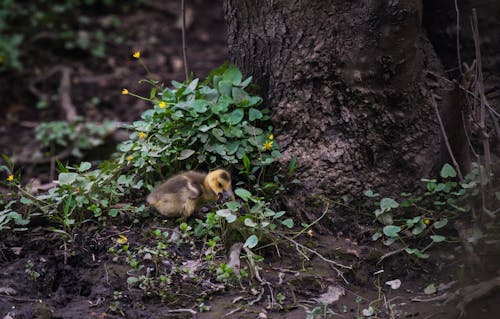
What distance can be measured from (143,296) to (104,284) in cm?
29

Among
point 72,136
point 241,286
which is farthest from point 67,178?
point 72,136

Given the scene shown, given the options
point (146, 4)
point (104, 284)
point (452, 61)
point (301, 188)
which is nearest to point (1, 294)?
point (104, 284)

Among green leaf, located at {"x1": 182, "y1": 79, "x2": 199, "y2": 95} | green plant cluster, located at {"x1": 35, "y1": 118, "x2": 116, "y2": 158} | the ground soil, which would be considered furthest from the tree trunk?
green plant cluster, located at {"x1": 35, "y1": 118, "x2": 116, "y2": 158}

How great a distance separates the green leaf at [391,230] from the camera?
445 centimetres

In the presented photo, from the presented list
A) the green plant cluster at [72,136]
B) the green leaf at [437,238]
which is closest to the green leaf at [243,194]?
the green leaf at [437,238]

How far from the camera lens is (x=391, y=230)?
176 inches

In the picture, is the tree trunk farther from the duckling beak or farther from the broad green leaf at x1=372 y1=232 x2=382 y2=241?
the duckling beak

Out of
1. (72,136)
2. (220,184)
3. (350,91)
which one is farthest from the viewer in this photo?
(72,136)

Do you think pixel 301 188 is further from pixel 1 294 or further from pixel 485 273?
pixel 1 294

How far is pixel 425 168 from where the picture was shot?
4.76 metres

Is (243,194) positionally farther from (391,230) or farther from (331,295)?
(391,230)

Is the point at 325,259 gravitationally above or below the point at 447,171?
below

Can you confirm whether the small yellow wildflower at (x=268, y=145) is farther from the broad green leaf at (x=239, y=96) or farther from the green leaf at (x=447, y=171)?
the green leaf at (x=447, y=171)

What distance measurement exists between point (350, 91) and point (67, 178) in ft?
6.53
